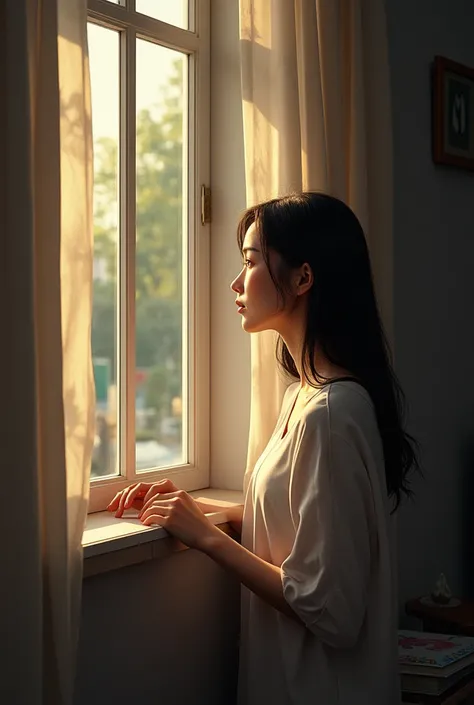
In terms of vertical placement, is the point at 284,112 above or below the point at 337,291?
above

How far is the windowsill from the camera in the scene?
1787 mm

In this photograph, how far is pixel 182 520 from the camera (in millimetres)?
1935

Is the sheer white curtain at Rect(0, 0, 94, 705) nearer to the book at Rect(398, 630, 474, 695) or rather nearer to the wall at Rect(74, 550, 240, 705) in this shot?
the wall at Rect(74, 550, 240, 705)

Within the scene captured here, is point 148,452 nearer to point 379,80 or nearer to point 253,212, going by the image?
point 253,212

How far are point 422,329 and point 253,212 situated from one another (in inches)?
41.6

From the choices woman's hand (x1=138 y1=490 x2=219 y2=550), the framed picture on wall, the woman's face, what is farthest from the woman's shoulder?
the framed picture on wall

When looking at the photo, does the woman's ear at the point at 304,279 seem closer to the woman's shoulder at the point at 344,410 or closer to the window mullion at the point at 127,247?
the woman's shoulder at the point at 344,410

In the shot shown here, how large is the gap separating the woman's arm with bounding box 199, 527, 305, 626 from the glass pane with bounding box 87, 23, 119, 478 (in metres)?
0.38

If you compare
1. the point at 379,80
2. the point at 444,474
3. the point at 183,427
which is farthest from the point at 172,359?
the point at 444,474

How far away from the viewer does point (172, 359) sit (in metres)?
2.37

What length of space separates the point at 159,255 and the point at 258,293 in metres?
0.43

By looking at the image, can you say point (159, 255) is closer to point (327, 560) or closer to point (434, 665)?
point (327, 560)

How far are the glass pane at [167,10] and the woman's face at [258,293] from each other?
64 centimetres

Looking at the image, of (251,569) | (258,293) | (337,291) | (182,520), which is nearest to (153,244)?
(258,293)
